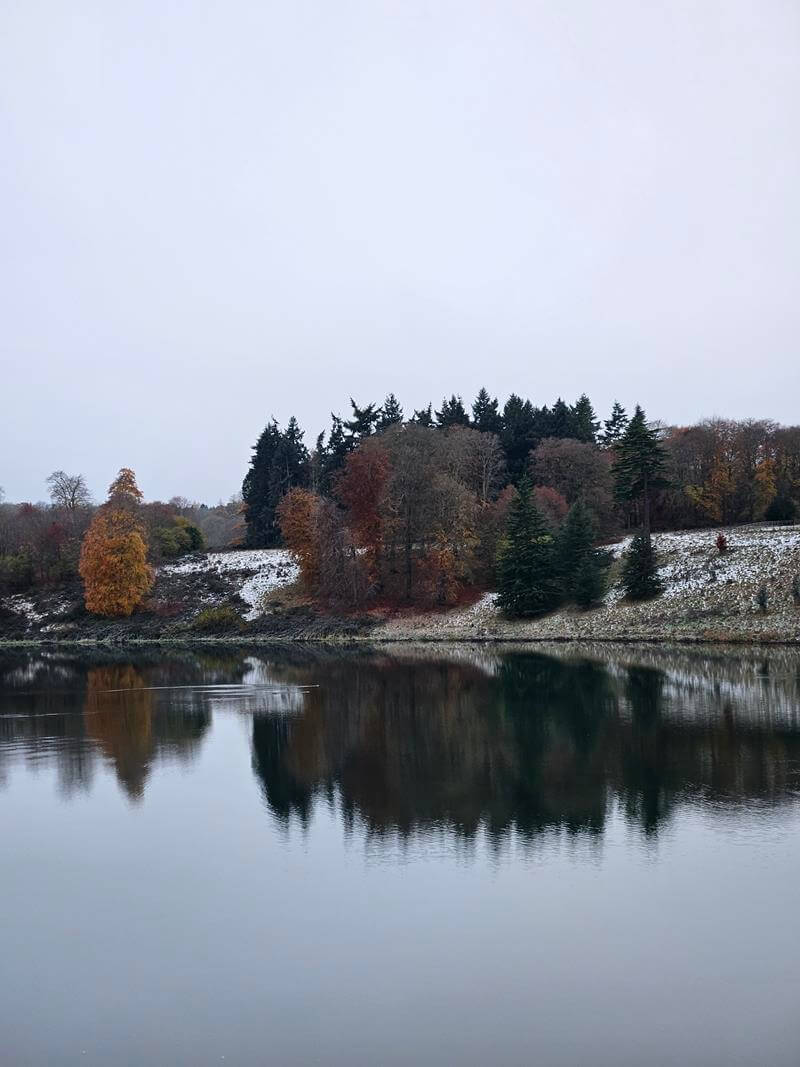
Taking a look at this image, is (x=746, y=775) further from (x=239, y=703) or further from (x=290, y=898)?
(x=239, y=703)

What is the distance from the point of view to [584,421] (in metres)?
85.2

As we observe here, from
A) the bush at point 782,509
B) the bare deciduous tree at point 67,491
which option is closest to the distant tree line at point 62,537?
the bare deciduous tree at point 67,491

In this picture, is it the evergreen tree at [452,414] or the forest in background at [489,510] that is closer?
the forest in background at [489,510]

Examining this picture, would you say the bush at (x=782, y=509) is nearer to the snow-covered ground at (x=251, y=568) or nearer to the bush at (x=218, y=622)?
the snow-covered ground at (x=251, y=568)

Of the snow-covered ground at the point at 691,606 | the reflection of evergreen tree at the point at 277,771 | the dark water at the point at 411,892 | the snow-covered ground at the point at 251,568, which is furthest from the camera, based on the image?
the snow-covered ground at the point at 251,568

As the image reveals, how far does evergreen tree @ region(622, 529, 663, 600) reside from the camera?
5119 cm

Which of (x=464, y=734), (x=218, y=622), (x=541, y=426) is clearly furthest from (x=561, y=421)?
(x=464, y=734)

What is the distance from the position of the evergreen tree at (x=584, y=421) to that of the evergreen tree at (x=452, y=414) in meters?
9.92

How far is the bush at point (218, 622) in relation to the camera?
65.2m

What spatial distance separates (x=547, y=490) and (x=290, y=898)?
56.4m

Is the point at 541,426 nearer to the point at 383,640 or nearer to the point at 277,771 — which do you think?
the point at 383,640

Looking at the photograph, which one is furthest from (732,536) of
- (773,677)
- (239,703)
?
(239,703)

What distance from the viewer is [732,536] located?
2176 inches

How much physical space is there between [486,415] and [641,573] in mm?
36196
